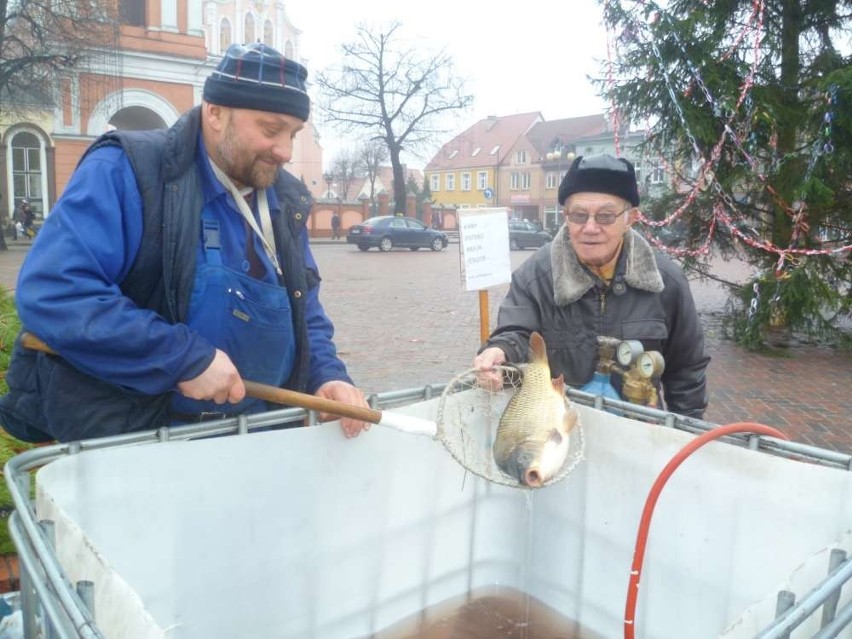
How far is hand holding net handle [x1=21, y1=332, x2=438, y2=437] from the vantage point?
1.83 meters

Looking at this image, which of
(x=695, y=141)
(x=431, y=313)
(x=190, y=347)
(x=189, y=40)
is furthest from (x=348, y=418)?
(x=189, y=40)

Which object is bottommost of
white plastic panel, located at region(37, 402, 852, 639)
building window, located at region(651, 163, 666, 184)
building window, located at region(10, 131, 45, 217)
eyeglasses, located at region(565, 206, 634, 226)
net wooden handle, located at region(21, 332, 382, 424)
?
white plastic panel, located at region(37, 402, 852, 639)

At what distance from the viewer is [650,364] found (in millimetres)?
2455

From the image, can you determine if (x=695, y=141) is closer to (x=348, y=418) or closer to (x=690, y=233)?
(x=690, y=233)

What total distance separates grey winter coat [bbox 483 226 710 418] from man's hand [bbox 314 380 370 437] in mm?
558

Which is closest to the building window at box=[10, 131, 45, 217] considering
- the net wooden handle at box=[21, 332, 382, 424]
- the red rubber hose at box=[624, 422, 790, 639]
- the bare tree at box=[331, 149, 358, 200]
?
the bare tree at box=[331, 149, 358, 200]

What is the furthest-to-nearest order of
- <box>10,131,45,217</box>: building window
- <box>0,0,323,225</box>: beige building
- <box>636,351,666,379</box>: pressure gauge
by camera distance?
1. <box>10,131,45,217</box>: building window
2. <box>0,0,323,225</box>: beige building
3. <box>636,351,666,379</box>: pressure gauge

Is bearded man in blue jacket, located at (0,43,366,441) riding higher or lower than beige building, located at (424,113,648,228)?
lower

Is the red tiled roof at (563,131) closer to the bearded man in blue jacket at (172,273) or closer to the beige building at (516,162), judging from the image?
the beige building at (516,162)

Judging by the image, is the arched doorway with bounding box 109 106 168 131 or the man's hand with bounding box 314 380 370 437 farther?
the arched doorway with bounding box 109 106 168 131

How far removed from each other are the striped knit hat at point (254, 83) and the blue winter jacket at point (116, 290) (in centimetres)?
13

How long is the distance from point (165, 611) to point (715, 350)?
27.3 feet

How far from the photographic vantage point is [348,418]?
2178 mm

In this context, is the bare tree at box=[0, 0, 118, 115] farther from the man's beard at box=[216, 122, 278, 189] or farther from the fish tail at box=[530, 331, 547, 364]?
the fish tail at box=[530, 331, 547, 364]
